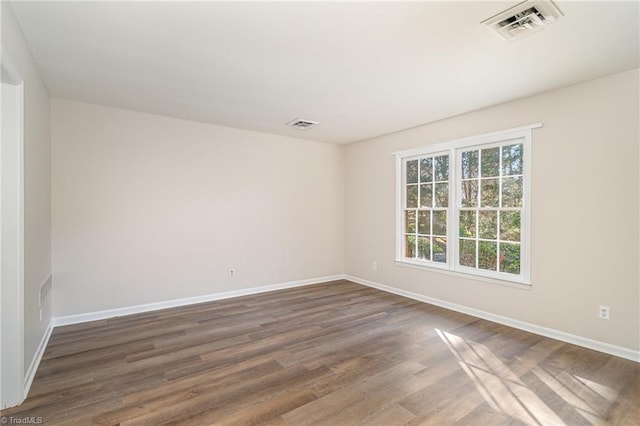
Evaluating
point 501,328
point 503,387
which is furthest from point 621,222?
point 503,387

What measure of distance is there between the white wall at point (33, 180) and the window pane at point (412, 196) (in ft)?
14.7

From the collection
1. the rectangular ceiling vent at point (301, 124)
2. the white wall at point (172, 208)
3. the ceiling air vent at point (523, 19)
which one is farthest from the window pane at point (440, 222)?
the ceiling air vent at point (523, 19)

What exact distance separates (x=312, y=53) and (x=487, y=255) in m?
→ 3.17

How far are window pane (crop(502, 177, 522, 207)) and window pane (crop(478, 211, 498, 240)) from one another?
20cm

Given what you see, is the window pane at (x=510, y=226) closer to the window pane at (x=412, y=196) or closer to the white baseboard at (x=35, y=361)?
the window pane at (x=412, y=196)

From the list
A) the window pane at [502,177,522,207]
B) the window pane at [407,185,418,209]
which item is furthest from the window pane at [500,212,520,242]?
the window pane at [407,185,418,209]

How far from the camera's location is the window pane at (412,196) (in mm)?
4828

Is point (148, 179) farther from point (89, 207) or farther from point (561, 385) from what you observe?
point (561, 385)

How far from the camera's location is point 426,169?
4680 mm

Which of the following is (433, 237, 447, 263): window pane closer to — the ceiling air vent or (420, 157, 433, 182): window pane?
(420, 157, 433, 182): window pane

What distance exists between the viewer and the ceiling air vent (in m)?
1.95

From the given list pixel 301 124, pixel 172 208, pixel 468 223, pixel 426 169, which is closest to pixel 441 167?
pixel 426 169

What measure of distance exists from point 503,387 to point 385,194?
10.9 ft

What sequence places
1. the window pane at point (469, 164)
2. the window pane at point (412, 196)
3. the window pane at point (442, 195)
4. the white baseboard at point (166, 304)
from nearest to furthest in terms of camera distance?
the white baseboard at point (166, 304), the window pane at point (469, 164), the window pane at point (442, 195), the window pane at point (412, 196)
